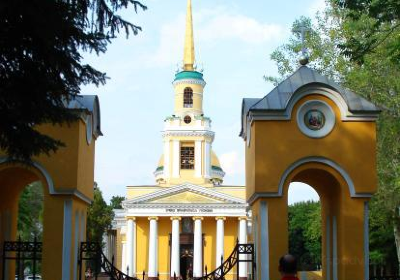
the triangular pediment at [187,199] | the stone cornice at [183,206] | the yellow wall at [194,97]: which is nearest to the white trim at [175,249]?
the stone cornice at [183,206]

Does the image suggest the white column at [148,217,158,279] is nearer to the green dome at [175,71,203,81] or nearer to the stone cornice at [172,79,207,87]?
the stone cornice at [172,79,207,87]

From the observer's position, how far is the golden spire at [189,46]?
54625mm

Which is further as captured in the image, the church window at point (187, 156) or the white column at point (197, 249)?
the church window at point (187, 156)

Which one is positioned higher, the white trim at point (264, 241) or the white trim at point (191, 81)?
the white trim at point (191, 81)

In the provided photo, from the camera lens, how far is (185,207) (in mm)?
48344

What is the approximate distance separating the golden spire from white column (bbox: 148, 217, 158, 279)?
14119 millimetres

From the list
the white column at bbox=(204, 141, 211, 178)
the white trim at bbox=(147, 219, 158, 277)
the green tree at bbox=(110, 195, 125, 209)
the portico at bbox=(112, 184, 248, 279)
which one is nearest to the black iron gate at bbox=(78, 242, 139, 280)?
the white trim at bbox=(147, 219, 158, 277)

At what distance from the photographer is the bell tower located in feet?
176

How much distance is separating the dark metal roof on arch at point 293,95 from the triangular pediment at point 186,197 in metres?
33.0

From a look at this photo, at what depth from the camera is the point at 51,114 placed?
10781mm

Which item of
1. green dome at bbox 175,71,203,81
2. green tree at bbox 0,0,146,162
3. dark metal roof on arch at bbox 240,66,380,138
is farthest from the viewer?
green dome at bbox 175,71,203,81

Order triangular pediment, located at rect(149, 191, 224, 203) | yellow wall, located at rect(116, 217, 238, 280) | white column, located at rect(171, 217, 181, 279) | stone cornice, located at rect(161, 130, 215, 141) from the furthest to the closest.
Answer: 1. stone cornice, located at rect(161, 130, 215, 141)
2. yellow wall, located at rect(116, 217, 238, 280)
3. triangular pediment, located at rect(149, 191, 224, 203)
4. white column, located at rect(171, 217, 181, 279)

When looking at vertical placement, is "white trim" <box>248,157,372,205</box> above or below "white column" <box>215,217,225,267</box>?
above

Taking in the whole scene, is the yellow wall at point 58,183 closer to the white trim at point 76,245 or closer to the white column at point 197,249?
the white trim at point 76,245
